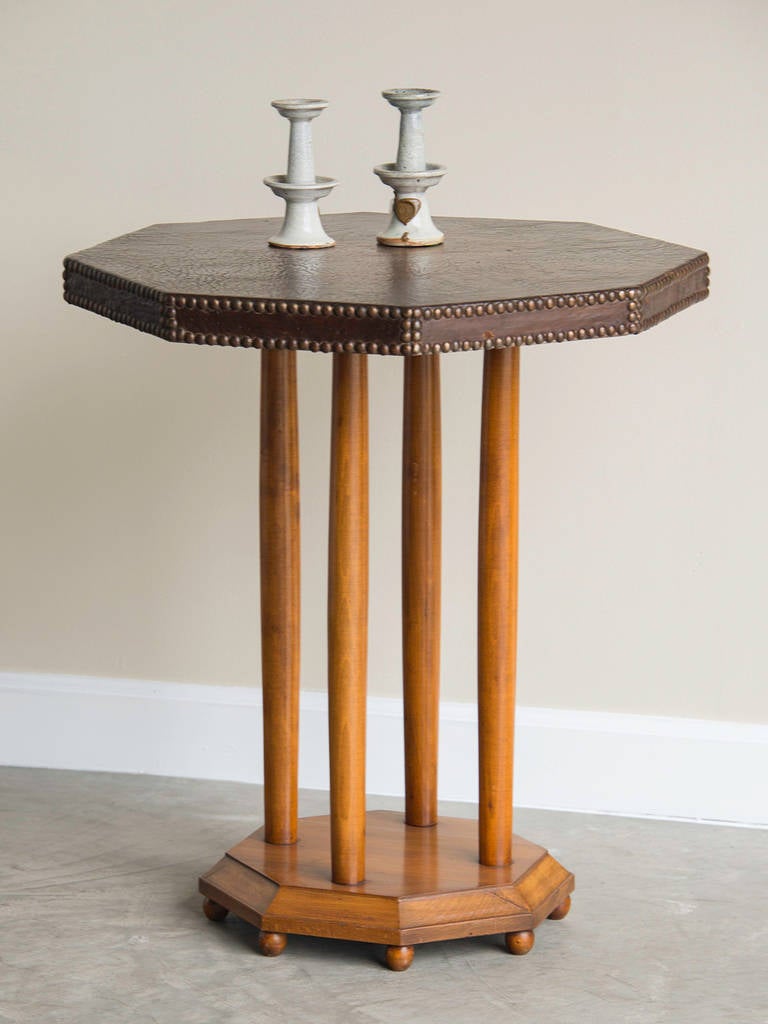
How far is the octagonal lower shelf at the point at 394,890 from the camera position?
270cm

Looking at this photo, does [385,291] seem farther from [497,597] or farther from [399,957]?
[399,957]

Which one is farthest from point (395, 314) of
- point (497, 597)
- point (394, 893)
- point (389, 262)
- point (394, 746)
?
point (394, 746)

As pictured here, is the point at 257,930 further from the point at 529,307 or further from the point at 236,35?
the point at 236,35

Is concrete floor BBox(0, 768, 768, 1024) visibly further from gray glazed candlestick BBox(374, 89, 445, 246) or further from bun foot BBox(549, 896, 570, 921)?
gray glazed candlestick BBox(374, 89, 445, 246)

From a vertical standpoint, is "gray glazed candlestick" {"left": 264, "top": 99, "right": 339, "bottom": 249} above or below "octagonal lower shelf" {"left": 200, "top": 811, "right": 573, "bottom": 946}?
above

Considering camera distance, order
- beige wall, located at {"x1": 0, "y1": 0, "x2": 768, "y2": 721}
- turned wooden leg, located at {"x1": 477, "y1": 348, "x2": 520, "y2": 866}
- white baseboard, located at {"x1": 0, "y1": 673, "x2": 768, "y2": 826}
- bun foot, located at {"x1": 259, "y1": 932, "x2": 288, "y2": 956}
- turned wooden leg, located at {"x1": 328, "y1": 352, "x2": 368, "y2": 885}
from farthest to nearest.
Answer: white baseboard, located at {"x1": 0, "y1": 673, "x2": 768, "y2": 826} < beige wall, located at {"x1": 0, "y1": 0, "x2": 768, "y2": 721} < bun foot, located at {"x1": 259, "y1": 932, "x2": 288, "y2": 956} < turned wooden leg, located at {"x1": 477, "y1": 348, "x2": 520, "y2": 866} < turned wooden leg, located at {"x1": 328, "y1": 352, "x2": 368, "y2": 885}

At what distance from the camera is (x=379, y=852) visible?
288 cm

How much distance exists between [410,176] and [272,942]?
136cm

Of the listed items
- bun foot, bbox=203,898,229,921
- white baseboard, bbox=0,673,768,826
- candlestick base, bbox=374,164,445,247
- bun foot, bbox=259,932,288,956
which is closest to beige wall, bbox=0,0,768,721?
white baseboard, bbox=0,673,768,826

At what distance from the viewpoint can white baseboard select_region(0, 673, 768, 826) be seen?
11.4ft

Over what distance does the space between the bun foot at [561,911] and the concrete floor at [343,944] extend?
0.07 feet

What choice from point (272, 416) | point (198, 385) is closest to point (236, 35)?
point (198, 385)

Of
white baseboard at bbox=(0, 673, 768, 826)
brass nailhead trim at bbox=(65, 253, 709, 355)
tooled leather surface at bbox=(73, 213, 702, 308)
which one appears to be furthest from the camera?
white baseboard at bbox=(0, 673, 768, 826)

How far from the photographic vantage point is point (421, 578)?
295 centimetres
